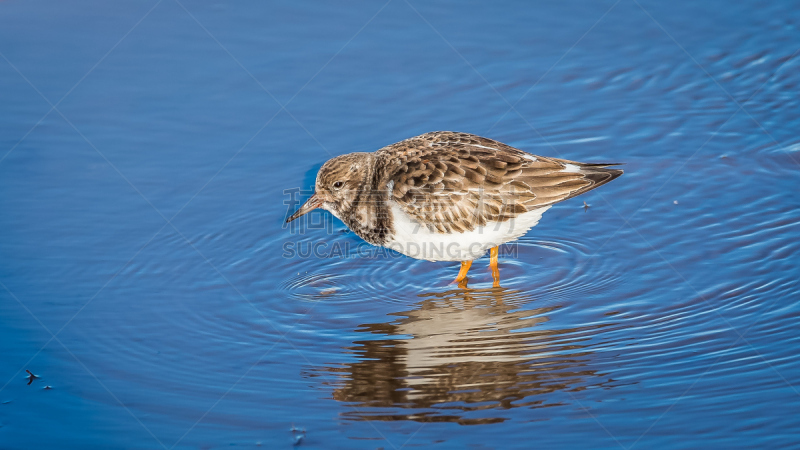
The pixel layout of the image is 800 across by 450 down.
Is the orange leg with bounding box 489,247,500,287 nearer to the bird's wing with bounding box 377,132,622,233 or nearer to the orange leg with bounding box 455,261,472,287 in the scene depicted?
the orange leg with bounding box 455,261,472,287

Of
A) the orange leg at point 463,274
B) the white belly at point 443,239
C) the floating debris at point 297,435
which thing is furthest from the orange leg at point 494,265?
the floating debris at point 297,435

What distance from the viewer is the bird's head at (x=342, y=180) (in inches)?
305

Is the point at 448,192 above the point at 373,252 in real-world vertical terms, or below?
above

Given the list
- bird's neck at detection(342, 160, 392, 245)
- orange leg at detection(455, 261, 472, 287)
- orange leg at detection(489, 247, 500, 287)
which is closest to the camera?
bird's neck at detection(342, 160, 392, 245)

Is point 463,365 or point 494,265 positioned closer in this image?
point 463,365

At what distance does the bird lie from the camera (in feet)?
24.0

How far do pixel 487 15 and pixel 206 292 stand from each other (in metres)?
6.37

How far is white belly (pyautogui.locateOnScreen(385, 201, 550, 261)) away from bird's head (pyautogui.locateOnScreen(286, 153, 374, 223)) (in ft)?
1.79

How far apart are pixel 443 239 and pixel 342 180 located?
125cm

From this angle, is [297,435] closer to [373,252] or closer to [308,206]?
[308,206]

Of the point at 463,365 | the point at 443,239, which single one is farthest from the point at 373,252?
the point at 463,365

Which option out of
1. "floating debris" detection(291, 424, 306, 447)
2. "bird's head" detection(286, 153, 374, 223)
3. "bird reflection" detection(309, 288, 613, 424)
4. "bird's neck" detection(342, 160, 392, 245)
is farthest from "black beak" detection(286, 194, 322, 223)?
"floating debris" detection(291, 424, 306, 447)

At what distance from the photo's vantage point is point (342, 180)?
25.4ft

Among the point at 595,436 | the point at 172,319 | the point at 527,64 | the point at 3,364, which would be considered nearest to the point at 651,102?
the point at 527,64
